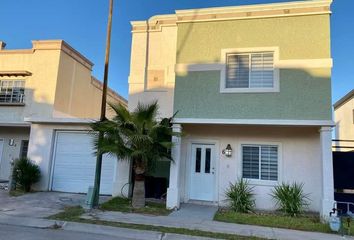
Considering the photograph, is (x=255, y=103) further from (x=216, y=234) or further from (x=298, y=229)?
(x=216, y=234)

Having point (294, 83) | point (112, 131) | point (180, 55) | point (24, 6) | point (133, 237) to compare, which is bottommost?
point (133, 237)

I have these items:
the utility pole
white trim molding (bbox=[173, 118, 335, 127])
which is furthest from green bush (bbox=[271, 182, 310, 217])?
the utility pole

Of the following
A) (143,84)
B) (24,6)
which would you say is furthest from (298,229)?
(24,6)

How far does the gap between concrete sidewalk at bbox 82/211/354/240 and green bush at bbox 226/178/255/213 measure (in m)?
→ 1.85

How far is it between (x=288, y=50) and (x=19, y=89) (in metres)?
14.0

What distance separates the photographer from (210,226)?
8.01 metres

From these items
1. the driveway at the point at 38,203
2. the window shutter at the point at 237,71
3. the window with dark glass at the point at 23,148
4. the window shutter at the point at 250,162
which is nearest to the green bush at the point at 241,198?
the window shutter at the point at 250,162

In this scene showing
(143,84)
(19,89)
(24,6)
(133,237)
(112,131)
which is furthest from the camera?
(19,89)

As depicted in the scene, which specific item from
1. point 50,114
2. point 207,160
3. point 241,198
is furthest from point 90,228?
point 50,114

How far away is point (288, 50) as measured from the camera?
33.7 ft

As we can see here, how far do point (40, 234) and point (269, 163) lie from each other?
26.1 ft

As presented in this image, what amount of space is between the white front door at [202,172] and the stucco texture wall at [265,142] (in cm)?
19

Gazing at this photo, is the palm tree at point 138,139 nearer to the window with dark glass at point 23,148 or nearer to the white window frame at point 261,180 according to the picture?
the white window frame at point 261,180

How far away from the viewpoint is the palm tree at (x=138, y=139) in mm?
9555
